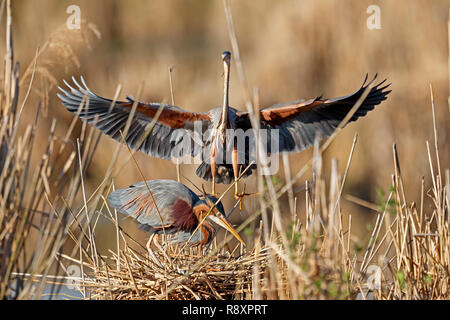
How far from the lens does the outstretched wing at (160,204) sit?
4.30 m

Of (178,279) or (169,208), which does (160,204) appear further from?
(178,279)

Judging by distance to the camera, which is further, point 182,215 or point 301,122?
point 301,122

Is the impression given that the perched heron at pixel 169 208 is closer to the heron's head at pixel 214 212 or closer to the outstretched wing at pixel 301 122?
the heron's head at pixel 214 212

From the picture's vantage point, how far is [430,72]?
8.46 metres

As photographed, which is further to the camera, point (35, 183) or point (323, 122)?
point (323, 122)

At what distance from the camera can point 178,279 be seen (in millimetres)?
3502

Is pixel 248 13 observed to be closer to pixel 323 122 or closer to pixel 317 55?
pixel 317 55

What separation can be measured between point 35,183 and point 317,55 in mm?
6723

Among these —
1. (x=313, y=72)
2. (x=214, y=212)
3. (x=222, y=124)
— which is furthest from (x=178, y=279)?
(x=313, y=72)

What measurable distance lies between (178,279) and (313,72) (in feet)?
19.1

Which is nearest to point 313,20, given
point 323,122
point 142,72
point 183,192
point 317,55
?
point 317,55

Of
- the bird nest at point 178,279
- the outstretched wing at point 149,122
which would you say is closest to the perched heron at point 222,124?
the outstretched wing at point 149,122

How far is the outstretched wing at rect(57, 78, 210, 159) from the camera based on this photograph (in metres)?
5.73

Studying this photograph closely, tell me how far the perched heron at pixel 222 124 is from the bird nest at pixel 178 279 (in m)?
2.04
